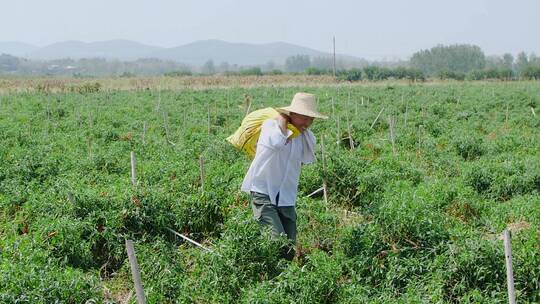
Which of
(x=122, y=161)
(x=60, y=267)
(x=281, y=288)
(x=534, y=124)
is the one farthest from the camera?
(x=534, y=124)

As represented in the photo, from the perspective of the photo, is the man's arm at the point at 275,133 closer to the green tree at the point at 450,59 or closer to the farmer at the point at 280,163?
the farmer at the point at 280,163

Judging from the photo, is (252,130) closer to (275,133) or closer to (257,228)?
(275,133)

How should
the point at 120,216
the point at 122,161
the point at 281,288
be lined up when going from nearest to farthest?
the point at 281,288 < the point at 120,216 < the point at 122,161

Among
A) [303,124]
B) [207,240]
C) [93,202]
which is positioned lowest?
[207,240]

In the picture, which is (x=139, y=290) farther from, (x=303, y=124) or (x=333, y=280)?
(x=303, y=124)

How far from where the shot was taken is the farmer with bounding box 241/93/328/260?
16.6 feet

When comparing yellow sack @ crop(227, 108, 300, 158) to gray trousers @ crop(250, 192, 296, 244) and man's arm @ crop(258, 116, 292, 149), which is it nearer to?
man's arm @ crop(258, 116, 292, 149)

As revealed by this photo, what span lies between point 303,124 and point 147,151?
229 inches

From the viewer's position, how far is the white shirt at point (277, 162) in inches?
200

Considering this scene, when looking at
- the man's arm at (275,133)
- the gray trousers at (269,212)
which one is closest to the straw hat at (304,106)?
the man's arm at (275,133)

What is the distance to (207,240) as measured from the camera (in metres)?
6.14

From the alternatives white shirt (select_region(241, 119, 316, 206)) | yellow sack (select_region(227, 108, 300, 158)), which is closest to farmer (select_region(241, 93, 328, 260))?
white shirt (select_region(241, 119, 316, 206))

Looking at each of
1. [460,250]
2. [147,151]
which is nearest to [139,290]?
[460,250]

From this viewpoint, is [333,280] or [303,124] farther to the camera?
[303,124]
